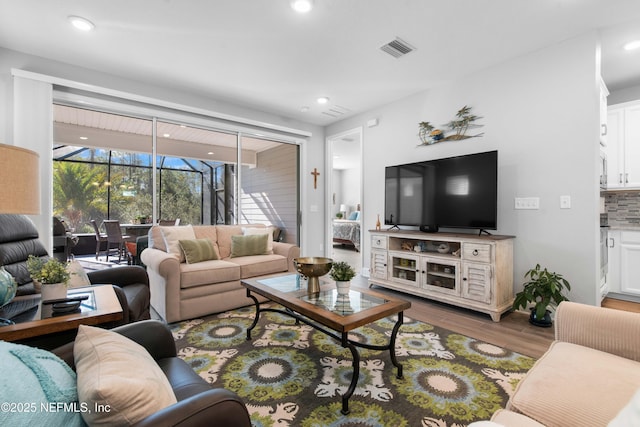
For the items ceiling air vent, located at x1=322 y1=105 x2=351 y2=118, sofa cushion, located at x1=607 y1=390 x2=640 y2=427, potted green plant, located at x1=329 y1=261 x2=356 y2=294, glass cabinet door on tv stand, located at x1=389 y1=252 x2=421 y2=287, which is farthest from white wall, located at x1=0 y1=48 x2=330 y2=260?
sofa cushion, located at x1=607 y1=390 x2=640 y2=427

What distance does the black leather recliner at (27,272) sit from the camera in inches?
71.1

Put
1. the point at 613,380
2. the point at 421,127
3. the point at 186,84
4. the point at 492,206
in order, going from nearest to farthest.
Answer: the point at 613,380, the point at 492,206, the point at 186,84, the point at 421,127

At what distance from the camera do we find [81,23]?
2506 mm

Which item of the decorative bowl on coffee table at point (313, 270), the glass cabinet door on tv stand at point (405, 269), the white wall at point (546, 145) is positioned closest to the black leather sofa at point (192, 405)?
the decorative bowl on coffee table at point (313, 270)

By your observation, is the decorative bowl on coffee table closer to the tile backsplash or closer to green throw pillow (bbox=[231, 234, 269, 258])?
green throw pillow (bbox=[231, 234, 269, 258])

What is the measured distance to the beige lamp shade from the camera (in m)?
1.03

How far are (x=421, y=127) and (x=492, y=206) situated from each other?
4.92 feet

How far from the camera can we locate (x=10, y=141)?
9.52ft

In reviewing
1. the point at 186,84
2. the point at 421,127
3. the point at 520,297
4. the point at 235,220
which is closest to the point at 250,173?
the point at 235,220

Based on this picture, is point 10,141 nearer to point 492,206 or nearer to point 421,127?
point 421,127

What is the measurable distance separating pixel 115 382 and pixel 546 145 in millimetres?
3706

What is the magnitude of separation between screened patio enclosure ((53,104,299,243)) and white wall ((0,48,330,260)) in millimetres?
329

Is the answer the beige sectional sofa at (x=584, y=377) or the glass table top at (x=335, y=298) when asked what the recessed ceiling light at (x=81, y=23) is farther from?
the beige sectional sofa at (x=584, y=377)

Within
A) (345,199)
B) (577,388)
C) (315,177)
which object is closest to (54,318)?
(577,388)
